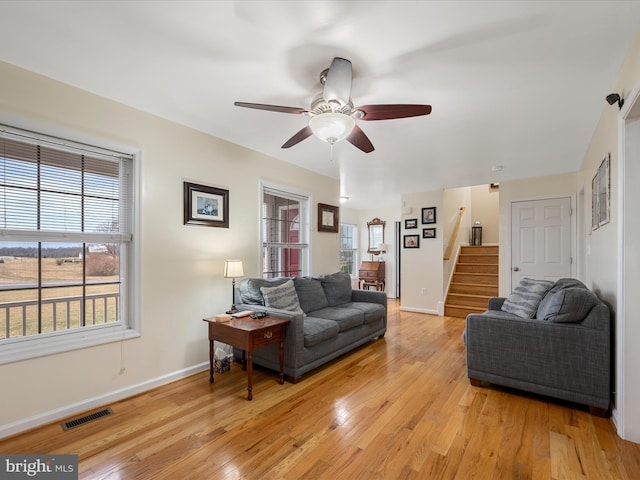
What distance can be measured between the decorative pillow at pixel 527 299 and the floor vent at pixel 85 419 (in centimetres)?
366

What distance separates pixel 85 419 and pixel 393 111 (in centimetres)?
309

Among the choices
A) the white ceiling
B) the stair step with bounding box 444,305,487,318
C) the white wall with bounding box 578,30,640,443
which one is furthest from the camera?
the stair step with bounding box 444,305,487,318

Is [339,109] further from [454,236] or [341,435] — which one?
[454,236]

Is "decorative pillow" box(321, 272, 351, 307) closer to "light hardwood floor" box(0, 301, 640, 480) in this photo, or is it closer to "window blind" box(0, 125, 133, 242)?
"light hardwood floor" box(0, 301, 640, 480)

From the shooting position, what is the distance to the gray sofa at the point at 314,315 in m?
2.89

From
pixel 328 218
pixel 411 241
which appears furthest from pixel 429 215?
pixel 328 218

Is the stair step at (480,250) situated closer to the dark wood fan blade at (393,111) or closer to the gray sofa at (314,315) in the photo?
the gray sofa at (314,315)

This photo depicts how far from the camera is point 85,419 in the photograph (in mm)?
2221

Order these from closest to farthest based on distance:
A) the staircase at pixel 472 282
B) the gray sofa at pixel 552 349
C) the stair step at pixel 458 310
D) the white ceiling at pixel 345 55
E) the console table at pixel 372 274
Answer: the white ceiling at pixel 345 55, the gray sofa at pixel 552 349, the stair step at pixel 458 310, the staircase at pixel 472 282, the console table at pixel 372 274

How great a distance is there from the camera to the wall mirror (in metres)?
8.17

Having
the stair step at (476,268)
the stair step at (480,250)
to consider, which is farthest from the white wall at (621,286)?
the stair step at (480,250)

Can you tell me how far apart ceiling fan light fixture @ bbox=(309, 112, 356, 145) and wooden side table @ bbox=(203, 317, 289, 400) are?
1650mm

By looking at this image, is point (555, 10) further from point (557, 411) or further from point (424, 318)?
point (424, 318)

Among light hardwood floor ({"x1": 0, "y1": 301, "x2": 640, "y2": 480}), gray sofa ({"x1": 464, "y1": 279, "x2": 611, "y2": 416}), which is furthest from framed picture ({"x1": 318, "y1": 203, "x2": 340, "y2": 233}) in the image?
gray sofa ({"x1": 464, "y1": 279, "x2": 611, "y2": 416})
